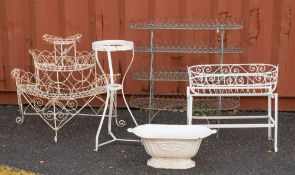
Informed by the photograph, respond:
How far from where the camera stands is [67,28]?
7.09 metres

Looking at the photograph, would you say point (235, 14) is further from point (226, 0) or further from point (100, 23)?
point (100, 23)

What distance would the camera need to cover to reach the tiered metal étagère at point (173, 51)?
636 cm

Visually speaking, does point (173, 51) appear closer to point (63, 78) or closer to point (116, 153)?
point (116, 153)

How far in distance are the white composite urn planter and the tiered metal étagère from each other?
103 cm

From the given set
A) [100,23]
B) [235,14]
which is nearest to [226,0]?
[235,14]

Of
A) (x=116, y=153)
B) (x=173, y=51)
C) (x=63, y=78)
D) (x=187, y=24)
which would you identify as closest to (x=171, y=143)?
(x=116, y=153)

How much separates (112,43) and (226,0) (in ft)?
5.50

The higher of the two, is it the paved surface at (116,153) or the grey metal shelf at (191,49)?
the grey metal shelf at (191,49)

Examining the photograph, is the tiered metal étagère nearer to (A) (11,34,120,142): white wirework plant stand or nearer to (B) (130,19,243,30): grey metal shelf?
(B) (130,19,243,30): grey metal shelf

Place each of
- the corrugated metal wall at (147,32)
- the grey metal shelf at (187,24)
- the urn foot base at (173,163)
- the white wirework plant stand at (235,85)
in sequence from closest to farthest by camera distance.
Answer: the urn foot base at (173,163)
the white wirework plant stand at (235,85)
the grey metal shelf at (187,24)
the corrugated metal wall at (147,32)

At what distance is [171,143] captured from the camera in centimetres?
502

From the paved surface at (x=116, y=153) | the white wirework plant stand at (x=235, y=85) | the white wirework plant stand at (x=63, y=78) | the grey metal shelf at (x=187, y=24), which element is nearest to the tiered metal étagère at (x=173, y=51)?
the grey metal shelf at (x=187, y=24)

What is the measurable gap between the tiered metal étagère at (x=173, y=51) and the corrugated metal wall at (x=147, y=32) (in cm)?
8

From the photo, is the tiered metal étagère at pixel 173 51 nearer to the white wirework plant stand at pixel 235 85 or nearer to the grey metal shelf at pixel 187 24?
the grey metal shelf at pixel 187 24
